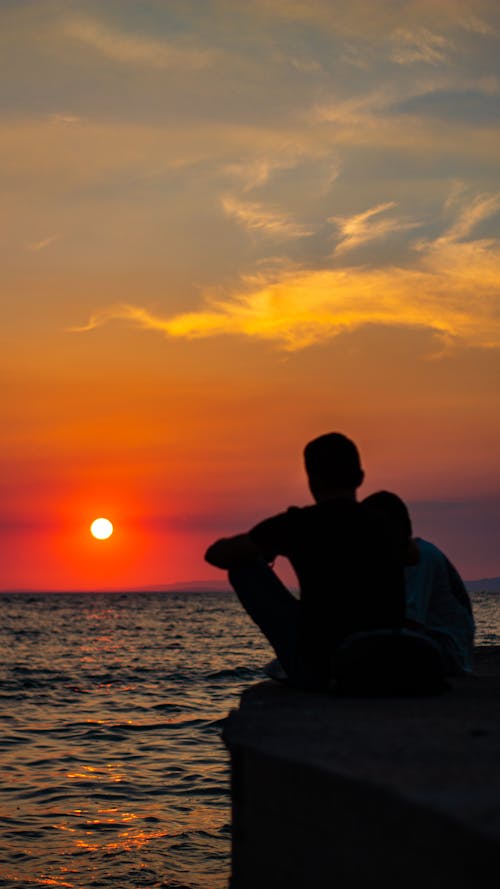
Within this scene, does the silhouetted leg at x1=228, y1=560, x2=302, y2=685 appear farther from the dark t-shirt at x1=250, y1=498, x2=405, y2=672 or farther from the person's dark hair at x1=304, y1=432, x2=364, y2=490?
the person's dark hair at x1=304, y1=432, x2=364, y2=490

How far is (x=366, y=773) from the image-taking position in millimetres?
3059

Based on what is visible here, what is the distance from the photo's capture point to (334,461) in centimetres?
495

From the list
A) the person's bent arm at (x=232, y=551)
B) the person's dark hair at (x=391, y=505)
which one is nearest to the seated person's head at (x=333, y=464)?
the person's bent arm at (x=232, y=551)

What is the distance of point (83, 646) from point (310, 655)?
126 ft

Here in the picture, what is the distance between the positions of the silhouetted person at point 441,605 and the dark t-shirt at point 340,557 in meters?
1.49

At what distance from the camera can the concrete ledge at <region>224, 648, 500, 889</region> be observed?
8.67ft

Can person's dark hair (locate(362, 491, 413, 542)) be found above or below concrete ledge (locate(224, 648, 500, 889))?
above

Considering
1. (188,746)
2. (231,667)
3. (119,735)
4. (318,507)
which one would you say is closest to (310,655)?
(318,507)

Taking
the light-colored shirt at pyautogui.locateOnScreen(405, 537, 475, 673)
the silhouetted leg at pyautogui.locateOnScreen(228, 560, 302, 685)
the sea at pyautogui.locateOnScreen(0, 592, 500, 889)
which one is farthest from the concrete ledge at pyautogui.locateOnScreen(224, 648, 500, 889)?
the sea at pyautogui.locateOnScreen(0, 592, 500, 889)

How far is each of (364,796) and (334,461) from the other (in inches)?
88.1

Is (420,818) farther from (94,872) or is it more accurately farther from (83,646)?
(83,646)

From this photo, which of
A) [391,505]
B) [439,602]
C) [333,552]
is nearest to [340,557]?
[333,552]

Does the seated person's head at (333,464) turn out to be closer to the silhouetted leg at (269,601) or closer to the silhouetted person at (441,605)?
the silhouetted leg at (269,601)

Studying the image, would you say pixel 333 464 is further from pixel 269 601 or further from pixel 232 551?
pixel 269 601
